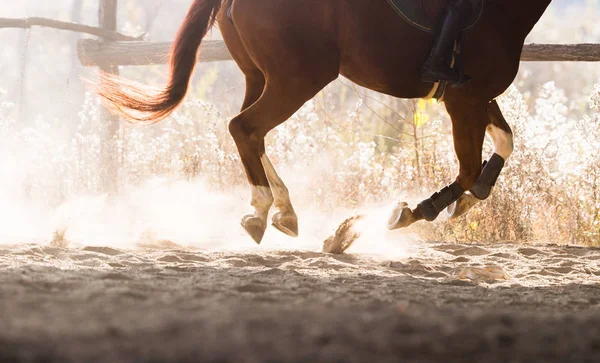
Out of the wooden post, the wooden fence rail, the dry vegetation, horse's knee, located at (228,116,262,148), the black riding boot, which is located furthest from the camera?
the wooden post

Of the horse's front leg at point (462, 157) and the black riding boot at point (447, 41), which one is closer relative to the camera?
the black riding boot at point (447, 41)

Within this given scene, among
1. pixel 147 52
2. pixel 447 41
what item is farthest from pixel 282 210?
pixel 147 52

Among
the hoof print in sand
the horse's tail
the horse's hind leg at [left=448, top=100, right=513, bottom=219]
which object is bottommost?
the hoof print in sand

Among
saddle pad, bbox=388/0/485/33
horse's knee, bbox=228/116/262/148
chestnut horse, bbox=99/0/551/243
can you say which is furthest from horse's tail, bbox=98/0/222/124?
saddle pad, bbox=388/0/485/33

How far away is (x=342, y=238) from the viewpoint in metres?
5.17

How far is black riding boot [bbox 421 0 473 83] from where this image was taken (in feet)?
14.7

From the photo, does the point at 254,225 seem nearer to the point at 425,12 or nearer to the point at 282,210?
the point at 282,210

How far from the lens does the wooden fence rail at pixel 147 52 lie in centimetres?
708

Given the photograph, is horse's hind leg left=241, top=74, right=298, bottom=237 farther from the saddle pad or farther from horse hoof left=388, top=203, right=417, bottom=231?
the saddle pad

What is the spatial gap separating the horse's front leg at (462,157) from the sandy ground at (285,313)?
637 mm

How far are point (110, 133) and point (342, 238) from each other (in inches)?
172

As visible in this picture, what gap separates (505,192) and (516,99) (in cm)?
92

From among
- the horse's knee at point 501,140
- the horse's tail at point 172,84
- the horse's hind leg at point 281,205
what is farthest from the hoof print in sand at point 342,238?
the horse's tail at point 172,84

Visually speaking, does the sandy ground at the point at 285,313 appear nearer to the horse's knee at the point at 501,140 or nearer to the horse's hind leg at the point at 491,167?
the horse's hind leg at the point at 491,167
